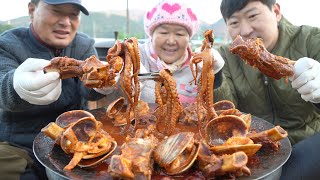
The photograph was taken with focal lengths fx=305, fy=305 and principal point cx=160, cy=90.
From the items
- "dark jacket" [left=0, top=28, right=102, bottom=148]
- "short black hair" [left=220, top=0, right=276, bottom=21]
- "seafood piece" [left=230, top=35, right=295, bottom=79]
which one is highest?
"short black hair" [left=220, top=0, right=276, bottom=21]

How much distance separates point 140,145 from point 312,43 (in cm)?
224

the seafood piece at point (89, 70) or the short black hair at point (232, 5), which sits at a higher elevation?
the short black hair at point (232, 5)

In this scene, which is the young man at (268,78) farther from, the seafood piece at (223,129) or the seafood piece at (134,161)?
the seafood piece at (134,161)

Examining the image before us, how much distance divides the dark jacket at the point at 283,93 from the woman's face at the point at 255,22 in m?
0.21

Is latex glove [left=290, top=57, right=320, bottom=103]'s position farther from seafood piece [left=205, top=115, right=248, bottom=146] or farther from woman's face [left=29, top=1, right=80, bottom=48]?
woman's face [left=29, top=1, right=80, bottom=48]

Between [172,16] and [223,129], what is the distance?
1654 millimetres

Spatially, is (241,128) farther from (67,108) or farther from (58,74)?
(67,108)

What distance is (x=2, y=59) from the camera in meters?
2.53

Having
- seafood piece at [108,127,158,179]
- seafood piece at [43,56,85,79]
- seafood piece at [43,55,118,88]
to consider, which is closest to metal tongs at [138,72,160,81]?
seafood piece at [43,55,118,88]

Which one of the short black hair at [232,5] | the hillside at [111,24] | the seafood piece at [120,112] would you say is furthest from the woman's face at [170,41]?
the hillside at [111,24]

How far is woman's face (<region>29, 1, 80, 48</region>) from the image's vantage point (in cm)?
267

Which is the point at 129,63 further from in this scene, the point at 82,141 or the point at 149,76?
the point at 82,141

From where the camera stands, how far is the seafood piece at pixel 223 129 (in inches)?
61.2

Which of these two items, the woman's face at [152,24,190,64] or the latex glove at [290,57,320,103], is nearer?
the latex glove at [290,57,320,103]
